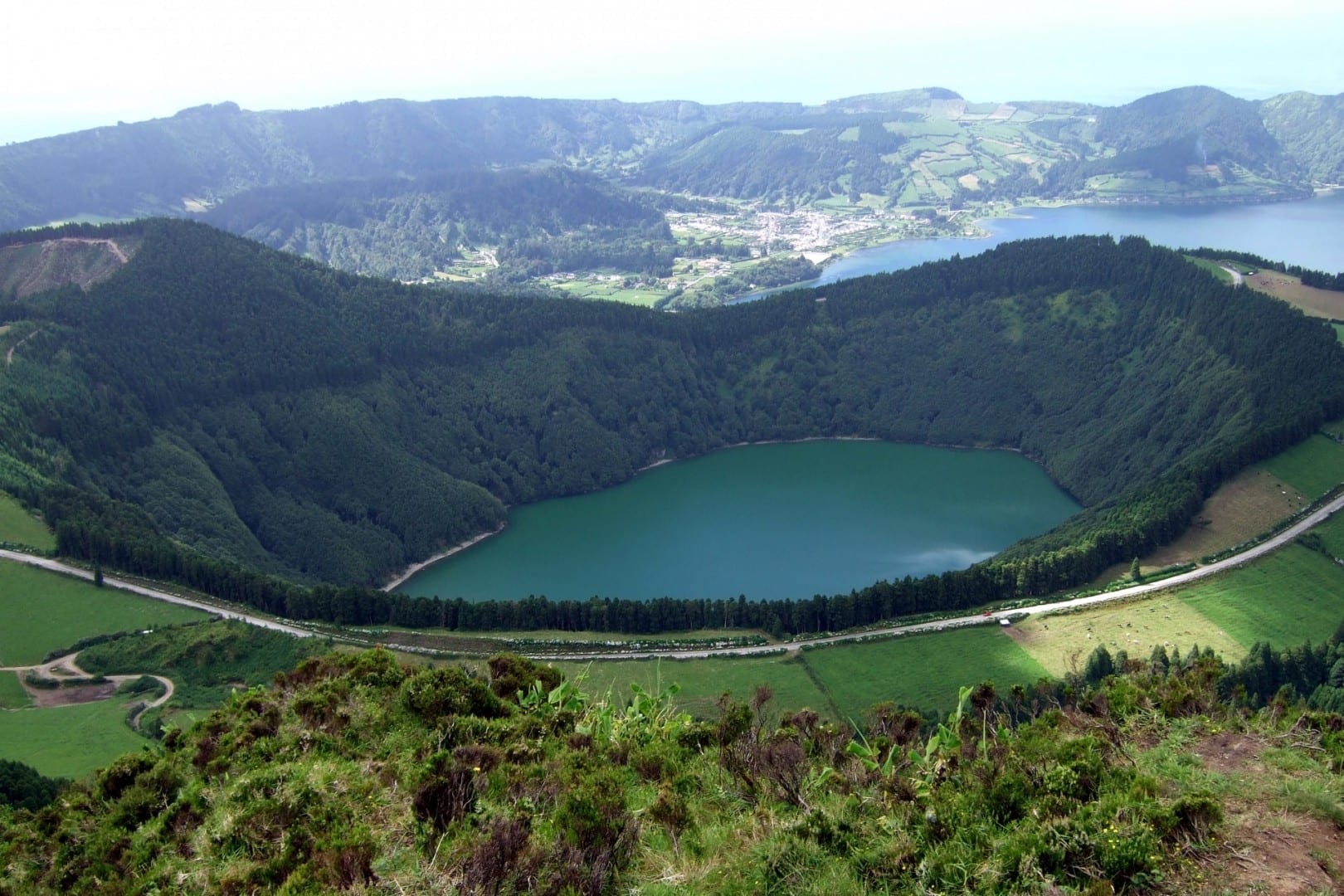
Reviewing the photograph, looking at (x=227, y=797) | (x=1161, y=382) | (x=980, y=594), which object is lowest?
(x=980, y=594)

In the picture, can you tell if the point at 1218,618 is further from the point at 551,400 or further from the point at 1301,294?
the point at 551,400

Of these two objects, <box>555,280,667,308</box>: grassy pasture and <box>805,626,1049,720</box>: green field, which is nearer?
<box>805,626,1049,720</box>: green field

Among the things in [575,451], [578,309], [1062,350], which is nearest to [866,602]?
[575,451]

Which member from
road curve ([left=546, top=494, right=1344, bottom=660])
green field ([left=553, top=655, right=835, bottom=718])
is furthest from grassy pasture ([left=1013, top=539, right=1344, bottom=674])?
green field ([left=553, top=655, right=835, bottom=718])

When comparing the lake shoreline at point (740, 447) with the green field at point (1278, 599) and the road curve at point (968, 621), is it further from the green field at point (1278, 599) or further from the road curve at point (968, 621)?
the green field at point (1278, 599)

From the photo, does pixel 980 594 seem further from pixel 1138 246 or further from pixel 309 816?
pixel 1138 246

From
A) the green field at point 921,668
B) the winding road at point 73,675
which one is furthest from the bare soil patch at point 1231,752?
the winding road at point 73,675

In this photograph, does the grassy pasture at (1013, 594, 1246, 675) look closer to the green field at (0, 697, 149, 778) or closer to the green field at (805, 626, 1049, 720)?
the green field at (805, 626, 1049, 720)
